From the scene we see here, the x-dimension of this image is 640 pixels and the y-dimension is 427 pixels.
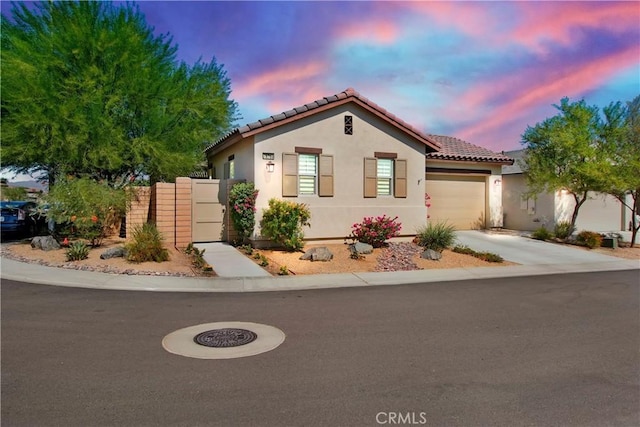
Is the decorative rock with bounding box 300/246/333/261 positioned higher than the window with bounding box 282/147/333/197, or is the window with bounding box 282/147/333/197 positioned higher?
the window with bounding box 282/147/333/197

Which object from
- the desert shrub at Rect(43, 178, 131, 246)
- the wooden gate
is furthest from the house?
the desert shrub at Rect(43, 178, 131, 246)

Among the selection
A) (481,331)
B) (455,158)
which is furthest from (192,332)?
(455,158)

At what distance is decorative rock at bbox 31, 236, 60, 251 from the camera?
12.5 metres

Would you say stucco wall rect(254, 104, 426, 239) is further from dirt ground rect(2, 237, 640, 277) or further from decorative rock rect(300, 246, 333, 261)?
decorative rock rect(300, 246, 333, 261)

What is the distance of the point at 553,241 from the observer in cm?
1698

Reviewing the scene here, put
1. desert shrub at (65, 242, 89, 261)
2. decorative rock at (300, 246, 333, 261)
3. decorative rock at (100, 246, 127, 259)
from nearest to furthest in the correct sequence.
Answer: desert shrub at (65, 242, 89, 261) → decorative rock at (100, 246, 127, 259) → decorative rock at (300, 246, 333, 261)

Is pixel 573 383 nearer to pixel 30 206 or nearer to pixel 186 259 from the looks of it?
pixel 186 259

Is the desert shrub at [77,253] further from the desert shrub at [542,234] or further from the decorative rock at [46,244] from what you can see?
the desert shrub at [542,234]

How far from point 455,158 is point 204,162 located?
1144 centimetres

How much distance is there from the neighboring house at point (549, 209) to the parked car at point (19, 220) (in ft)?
64.7

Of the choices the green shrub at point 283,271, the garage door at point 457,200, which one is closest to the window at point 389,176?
the garage door at point 457,200

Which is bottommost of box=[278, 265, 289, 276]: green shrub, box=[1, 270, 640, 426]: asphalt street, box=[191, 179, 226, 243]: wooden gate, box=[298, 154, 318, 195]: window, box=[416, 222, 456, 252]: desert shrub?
box=[1, 270, 640, 426]: asphalt street

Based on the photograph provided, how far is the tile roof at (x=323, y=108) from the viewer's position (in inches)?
530
